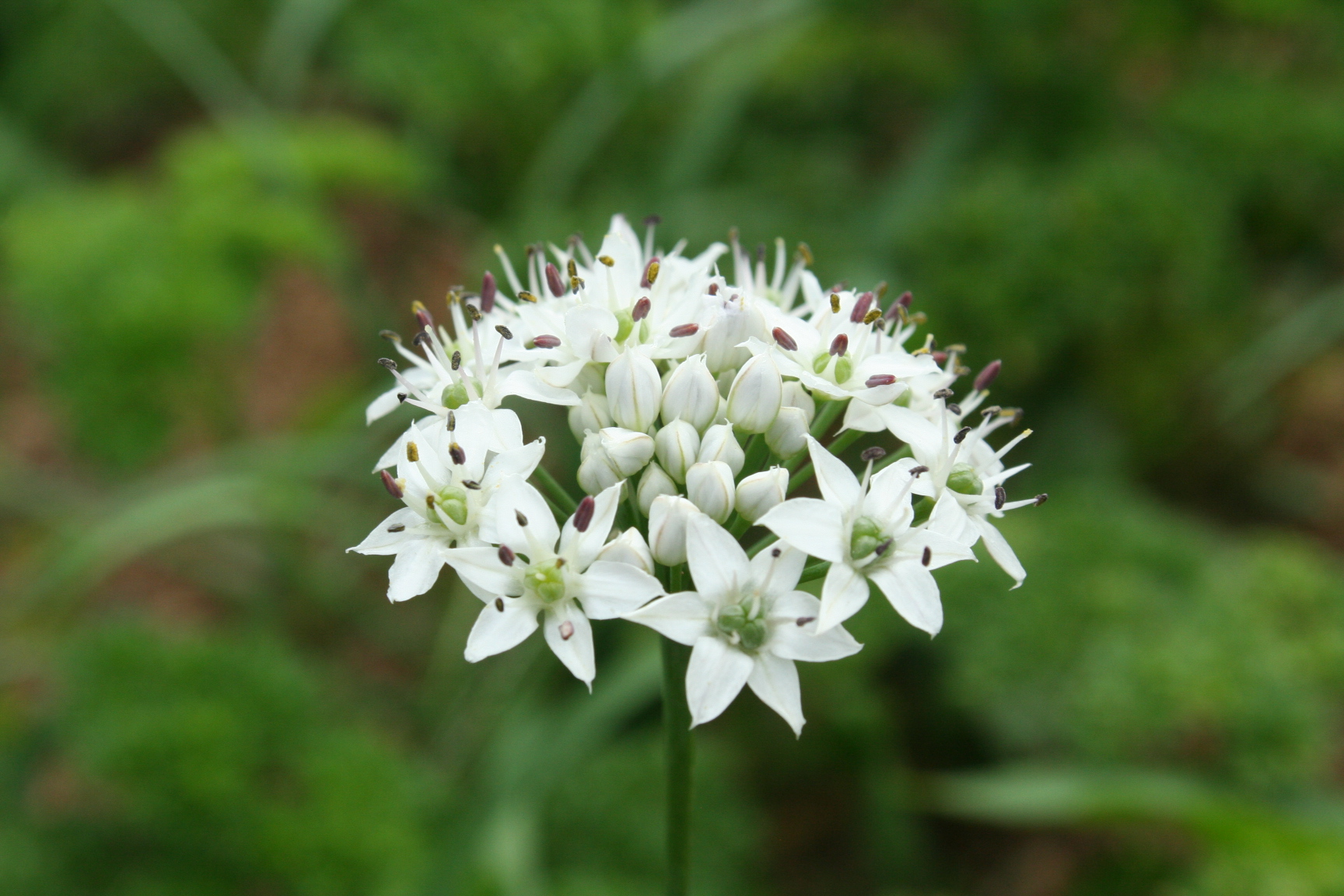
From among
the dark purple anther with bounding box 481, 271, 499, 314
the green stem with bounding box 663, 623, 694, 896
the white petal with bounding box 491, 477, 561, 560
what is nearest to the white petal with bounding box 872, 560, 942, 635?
the green stem with bounding box 663, 623, 694, 896

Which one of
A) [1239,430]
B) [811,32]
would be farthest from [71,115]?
[1239,430]

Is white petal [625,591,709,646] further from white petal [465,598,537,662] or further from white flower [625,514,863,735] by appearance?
white petal [465,598,537,662]

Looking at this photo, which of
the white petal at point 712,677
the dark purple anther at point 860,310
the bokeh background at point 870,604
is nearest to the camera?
the white petal at point 712,677

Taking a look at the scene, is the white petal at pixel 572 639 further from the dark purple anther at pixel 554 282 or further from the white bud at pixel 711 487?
the dark purple anther at pixel 554 282

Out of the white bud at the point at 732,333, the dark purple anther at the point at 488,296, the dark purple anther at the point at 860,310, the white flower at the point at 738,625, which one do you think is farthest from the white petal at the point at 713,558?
the dark purple anther at the point at 488,296

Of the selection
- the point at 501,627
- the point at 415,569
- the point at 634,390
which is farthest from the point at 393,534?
the point at 634,390

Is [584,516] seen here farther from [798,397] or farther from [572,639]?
[798,397]
